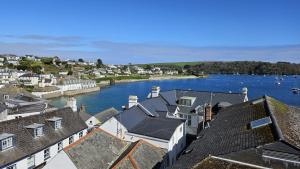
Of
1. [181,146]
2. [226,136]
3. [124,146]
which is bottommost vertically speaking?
[181,146]

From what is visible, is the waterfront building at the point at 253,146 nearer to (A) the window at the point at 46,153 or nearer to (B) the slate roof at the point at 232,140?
(B) the slate roof at the point at 232,140

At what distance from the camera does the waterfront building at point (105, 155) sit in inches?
697

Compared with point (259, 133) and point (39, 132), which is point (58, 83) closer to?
point (39, 132)

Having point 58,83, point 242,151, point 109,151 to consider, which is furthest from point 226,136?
point 58,83

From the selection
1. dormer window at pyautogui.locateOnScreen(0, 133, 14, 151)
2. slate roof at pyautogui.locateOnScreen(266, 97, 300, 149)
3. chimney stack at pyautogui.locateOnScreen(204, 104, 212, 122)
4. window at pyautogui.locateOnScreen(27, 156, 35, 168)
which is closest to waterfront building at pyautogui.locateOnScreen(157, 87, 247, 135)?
chimney stack at pyautogui.locateOnScreen(204, 104, 212, 122)

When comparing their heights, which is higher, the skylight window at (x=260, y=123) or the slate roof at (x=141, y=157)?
the skylight window at (x=260, y=123)

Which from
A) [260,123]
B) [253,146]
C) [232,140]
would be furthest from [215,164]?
[260,123]

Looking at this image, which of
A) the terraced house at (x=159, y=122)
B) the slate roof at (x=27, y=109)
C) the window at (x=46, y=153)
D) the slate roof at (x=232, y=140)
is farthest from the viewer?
the slate roof at (x=27, y=109)

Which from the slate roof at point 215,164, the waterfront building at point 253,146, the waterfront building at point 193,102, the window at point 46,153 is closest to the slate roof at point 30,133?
the window at point 46,153

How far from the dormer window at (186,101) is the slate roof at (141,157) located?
54.2 feet

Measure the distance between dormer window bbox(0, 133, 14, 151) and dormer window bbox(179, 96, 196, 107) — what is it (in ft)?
75.6

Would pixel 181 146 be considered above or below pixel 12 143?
below

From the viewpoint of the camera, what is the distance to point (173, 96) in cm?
4081

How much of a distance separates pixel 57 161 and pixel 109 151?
3.76 meters
